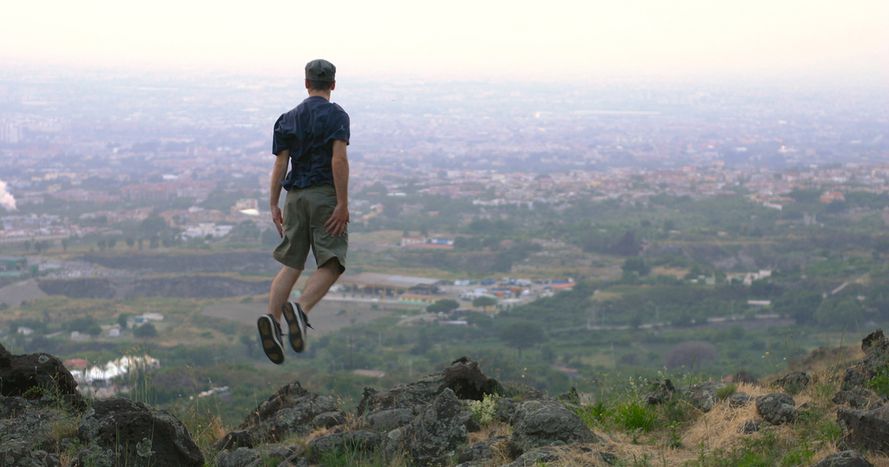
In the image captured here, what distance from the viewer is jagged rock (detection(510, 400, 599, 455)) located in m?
5.04

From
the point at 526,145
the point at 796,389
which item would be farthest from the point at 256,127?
the point at 796,389

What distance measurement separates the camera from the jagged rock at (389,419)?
19.6 ft

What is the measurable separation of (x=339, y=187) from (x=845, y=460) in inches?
121

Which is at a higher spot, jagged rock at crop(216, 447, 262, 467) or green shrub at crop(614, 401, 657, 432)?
green shrub at crop(614, 401, 657, 432)

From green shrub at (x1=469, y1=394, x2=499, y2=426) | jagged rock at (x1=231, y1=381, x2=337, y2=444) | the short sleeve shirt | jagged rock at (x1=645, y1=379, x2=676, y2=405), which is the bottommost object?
jagged rock at (x1=231, y1=381, x2=337, y2=444)

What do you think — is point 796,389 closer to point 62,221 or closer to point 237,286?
point 237,286

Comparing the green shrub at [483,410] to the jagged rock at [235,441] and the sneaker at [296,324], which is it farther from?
the jagged rock at [235,441]

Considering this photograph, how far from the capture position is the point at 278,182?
619cm

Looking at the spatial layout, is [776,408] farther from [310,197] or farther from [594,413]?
[310,197]

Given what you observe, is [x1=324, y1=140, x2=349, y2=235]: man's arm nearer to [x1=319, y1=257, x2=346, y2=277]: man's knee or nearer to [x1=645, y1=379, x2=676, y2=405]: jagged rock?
[x1=319, y1=257, x2=346, y2=277]: man's knee

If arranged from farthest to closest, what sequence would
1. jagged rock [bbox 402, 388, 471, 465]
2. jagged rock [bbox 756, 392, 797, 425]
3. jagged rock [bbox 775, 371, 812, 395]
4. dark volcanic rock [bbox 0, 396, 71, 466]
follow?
1. jagged rock [bbox 775, 371, 812, 395]
2. jagged rock [bbox 756, 392, 797, 425]
3. jagged rock [bbox 402, 388, 471, 465]
4. dark volcanic rock [bbox 0, 396, 71, 466]

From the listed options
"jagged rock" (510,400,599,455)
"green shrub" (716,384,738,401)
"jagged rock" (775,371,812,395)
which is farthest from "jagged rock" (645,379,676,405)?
"jagged rock" (510,400,599,455)

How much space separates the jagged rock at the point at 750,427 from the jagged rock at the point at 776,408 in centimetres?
14

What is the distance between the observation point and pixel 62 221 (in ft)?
191
